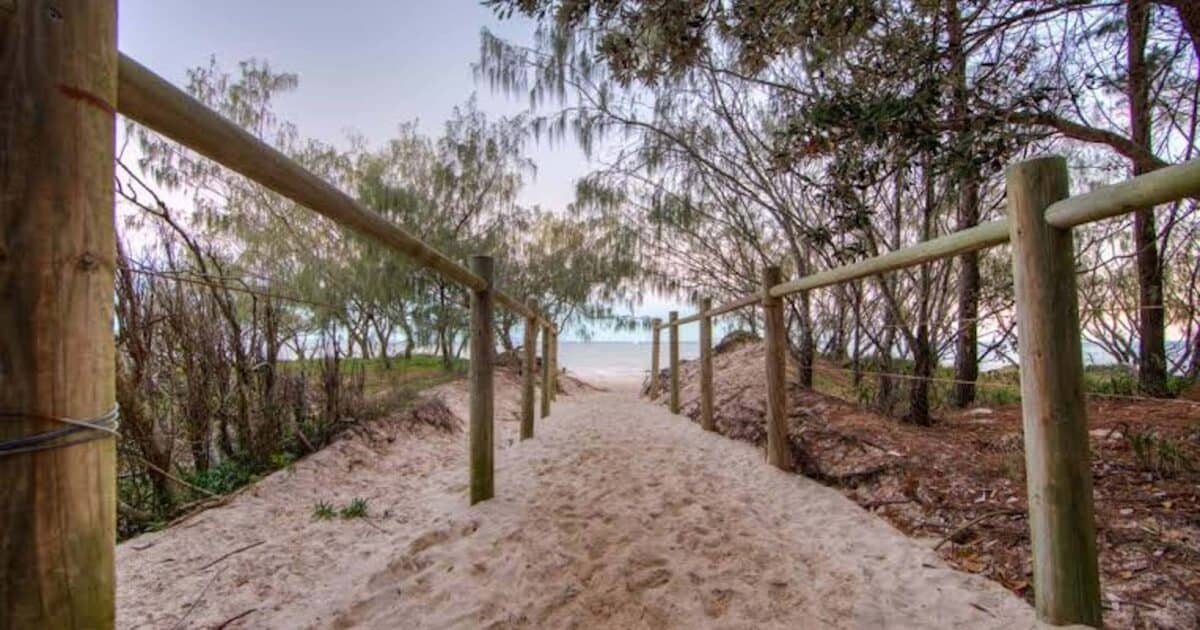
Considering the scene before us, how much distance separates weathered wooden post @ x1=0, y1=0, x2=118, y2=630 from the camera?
53 centimetres

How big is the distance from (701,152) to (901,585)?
14.1ft

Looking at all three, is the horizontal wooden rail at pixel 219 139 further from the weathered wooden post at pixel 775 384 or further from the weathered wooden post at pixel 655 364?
the weathered wooden post at pixel 655 364

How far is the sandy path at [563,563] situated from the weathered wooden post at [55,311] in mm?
943

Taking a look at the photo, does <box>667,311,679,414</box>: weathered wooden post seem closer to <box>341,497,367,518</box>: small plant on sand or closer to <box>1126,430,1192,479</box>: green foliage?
<box>1126,430,1192,479</box>: green foliage

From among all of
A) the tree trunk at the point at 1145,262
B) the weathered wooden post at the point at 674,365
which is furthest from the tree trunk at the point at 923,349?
the weathered wooden post at the point at 674,365

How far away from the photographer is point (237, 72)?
8.01m

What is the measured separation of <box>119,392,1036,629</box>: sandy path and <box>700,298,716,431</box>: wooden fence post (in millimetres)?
1681

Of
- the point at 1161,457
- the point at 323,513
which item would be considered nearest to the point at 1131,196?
the point at 1161,457

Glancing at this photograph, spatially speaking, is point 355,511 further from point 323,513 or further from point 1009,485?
point 1009,485

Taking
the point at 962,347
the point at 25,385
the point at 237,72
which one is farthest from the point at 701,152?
the point at 237,72

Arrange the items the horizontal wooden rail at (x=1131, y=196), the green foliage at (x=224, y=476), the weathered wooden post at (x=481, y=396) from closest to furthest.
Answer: the horizontal wooden rail at (x=1131, y=196), the weathered wooden post at (x=481, y=396), the green foliage at (x=224, y=476)

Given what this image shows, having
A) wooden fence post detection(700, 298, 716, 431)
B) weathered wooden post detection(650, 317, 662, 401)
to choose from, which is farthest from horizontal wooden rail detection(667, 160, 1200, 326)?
weathered wooden post detection(650, 317, 662, 401)

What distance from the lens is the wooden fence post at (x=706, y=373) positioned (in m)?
4.45

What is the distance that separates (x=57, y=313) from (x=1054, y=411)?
1822 mm
